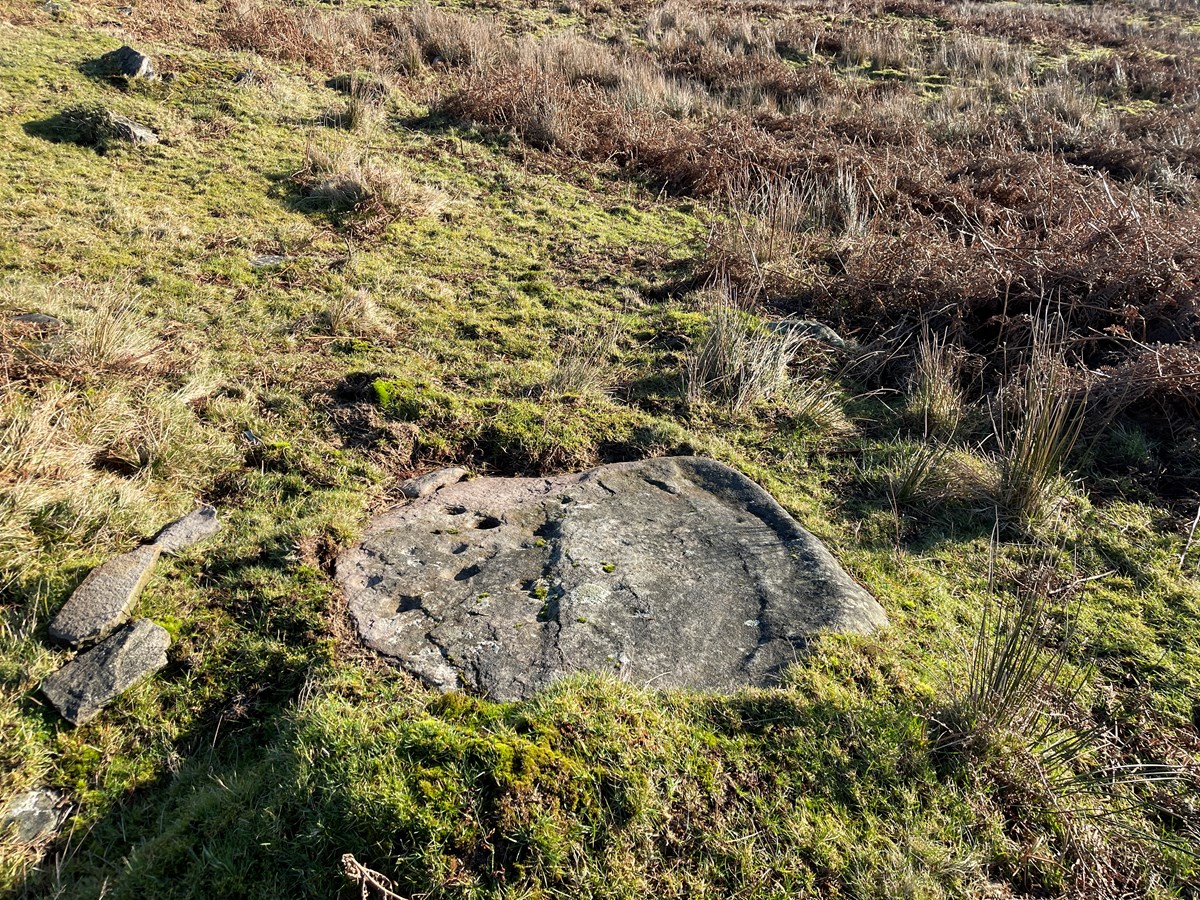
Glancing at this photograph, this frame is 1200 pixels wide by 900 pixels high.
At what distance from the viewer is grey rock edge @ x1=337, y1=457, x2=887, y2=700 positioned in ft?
10.3

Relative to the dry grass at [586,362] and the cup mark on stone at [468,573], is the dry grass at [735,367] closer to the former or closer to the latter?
the dry grass at [586,362]

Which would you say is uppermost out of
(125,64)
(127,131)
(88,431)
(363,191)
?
(125,64)

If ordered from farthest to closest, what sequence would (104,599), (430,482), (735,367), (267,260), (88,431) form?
(267,260) → (735,367) → (430,482) → (88,431) → (104,599)

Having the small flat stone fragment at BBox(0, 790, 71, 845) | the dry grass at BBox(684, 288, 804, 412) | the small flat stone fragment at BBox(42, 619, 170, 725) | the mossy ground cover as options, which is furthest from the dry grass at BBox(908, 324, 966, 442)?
the small flat stone fragment at BBox(0, 790, 71, 845)

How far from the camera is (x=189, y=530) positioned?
3.69 m

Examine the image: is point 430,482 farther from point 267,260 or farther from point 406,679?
point 267,260

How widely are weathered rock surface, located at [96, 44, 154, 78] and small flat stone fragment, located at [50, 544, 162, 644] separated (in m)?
8.48

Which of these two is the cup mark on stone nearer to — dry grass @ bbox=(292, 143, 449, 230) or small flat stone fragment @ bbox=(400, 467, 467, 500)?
small flat stone fragment @ bbox=(400, 467, 467, 500)

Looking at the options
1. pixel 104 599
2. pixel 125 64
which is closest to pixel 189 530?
pixel 104 599

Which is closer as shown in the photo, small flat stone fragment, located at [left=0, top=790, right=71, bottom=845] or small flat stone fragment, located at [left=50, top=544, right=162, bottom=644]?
small flat stone fragment, located at [left=0, top=790, right=71, bottom=845]

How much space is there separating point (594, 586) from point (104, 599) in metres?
2.19

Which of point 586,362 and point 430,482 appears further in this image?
point 586,362

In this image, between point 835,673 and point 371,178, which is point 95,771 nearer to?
point 835,673

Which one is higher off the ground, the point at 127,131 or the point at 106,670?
the point at 127,131
